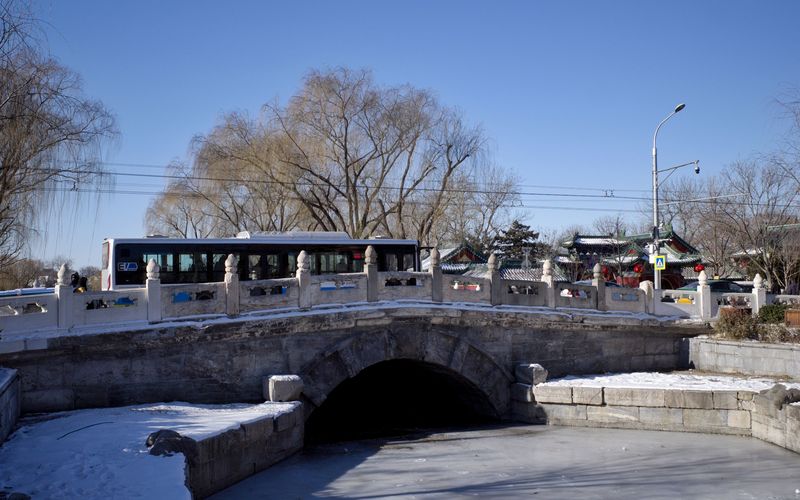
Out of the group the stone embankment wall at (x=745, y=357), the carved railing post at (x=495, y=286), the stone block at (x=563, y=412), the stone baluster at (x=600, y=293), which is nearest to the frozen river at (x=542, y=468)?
the stone block at (x=563, y=412)

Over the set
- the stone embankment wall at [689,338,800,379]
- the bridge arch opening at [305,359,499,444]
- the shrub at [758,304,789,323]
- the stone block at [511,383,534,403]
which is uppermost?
the shrub at [758,304,789,323]

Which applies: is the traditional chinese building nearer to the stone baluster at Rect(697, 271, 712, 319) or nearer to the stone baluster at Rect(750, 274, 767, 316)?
the stone baluster at Rect(750, 274, 767, 316)

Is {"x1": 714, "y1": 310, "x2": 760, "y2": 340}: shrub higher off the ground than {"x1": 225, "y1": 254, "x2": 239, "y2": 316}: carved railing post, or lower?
lower

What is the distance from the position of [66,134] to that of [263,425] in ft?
23.2

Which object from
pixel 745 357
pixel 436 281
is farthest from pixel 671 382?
pixel 436 281

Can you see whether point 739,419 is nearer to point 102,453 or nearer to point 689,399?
point 689,399

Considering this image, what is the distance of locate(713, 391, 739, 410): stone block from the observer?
1109 centimetres

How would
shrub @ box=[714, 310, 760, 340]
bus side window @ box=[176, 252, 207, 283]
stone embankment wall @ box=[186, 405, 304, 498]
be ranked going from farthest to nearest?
bus side window @ box=[176, 252, 207, 283]
shrub @ box=[714, 310, 760, 340]
stone embankment wall @ box=[186, 405, 304, 498]

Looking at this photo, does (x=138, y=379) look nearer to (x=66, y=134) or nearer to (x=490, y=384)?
(x=66, y=134)

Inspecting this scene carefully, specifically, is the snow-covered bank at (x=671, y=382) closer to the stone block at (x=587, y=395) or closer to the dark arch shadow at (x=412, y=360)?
the stone block at (x=587, y=395)

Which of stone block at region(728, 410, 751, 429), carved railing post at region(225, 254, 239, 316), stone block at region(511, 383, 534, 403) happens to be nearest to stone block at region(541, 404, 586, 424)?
stone block at region(511, 383, 534, 403)

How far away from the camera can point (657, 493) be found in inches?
332

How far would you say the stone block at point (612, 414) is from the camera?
11641 millimetres

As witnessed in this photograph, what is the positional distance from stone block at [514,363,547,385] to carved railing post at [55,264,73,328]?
7829mm
